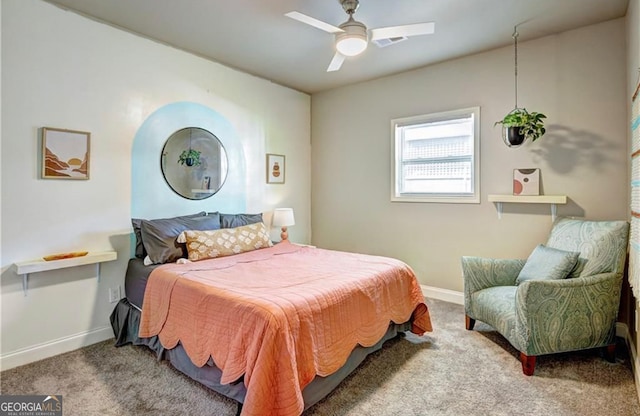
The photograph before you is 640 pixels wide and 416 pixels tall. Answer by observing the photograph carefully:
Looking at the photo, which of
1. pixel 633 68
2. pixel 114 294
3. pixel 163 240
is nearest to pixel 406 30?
pixel 633 68

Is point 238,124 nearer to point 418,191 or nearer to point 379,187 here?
point 379,187

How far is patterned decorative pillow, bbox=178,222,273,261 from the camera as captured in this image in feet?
9.50

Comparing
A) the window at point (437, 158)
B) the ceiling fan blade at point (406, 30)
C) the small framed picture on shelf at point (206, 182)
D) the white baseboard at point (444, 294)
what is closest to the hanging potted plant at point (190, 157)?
the small framed picture on shelf at point (206, 182)

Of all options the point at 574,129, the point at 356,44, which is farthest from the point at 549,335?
the point at 356,44

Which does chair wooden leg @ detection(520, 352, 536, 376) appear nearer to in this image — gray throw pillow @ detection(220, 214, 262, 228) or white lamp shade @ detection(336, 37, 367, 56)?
white lamp shade @ detection(336, 37, 367, 56)

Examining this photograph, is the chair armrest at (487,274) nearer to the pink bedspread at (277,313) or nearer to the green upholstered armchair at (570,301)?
the green upholstered armchair at (570,301)

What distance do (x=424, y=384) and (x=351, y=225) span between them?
8.64ft

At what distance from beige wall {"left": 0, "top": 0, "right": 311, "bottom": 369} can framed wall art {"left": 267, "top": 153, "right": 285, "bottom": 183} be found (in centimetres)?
114

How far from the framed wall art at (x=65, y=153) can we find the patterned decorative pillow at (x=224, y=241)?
0.98 meters

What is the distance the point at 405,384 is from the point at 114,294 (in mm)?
2532

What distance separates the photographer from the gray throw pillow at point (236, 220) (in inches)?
138

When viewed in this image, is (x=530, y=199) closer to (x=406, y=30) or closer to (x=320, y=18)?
(x=406, y=30)

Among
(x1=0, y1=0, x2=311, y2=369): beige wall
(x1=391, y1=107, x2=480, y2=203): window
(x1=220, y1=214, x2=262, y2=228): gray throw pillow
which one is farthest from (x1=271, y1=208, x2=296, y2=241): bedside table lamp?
(x1=391, y1=107, x2=480, y2=203): window

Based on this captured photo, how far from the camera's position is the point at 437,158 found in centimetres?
396
